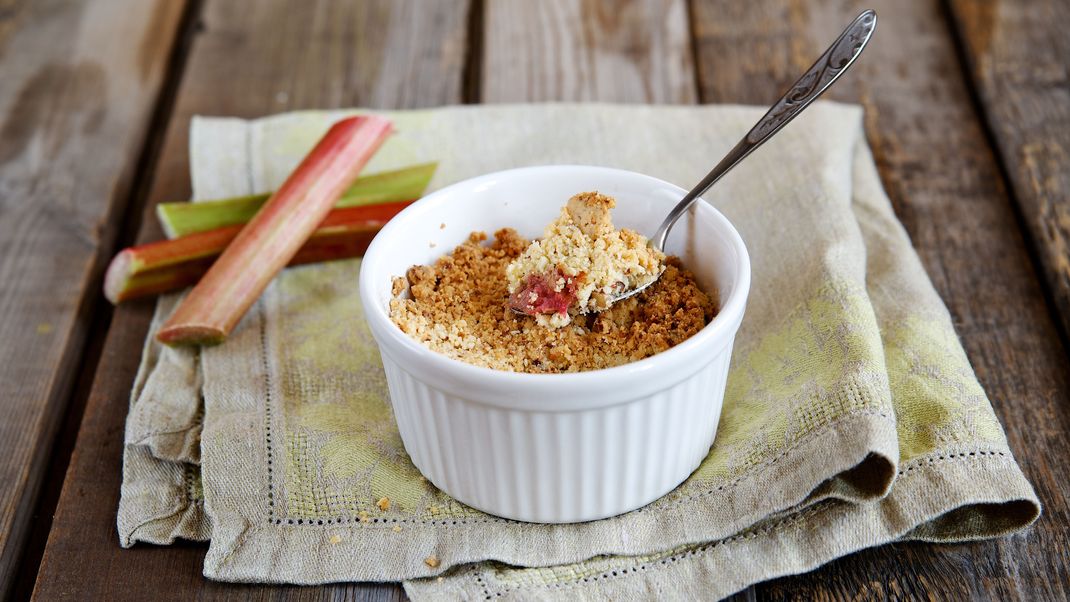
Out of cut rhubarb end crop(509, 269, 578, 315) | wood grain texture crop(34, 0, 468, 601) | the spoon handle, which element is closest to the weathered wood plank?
cut rhubarb end crop(509, 269, 578, 315)

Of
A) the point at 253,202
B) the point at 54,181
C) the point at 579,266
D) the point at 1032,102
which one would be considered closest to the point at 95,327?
the point at 253,202

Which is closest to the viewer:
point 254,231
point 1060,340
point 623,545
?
point 623,545

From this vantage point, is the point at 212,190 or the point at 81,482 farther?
the point at 212,190

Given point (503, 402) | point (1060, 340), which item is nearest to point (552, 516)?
point (503, 402)

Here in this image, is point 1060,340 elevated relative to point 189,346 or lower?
elevated

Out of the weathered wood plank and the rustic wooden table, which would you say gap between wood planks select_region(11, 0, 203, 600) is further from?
the weathered wood plank

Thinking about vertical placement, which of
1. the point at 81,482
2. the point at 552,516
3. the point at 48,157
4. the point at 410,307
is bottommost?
the point at 48,157

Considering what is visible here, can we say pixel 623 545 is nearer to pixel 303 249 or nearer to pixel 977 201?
pixel 303 249

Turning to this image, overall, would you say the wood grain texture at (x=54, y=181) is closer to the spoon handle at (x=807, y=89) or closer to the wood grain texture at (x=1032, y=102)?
the spoon handle at (x=807, y=89)
